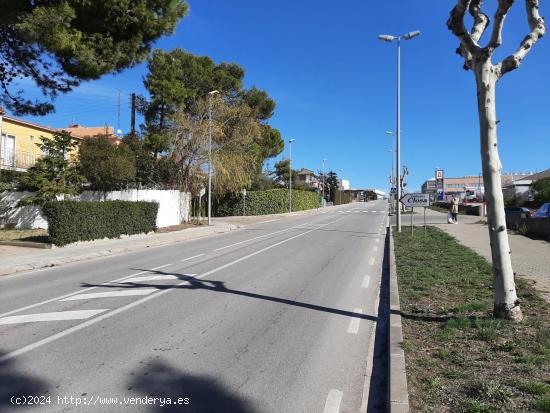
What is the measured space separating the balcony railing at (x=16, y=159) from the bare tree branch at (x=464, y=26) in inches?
1082

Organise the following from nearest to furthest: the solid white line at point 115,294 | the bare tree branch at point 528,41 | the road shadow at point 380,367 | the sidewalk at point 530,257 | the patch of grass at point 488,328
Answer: the road shadow at point 380,367
the patch of grass at point 488,328
the bare tree branch at point 528,41
the solid white line at point 115,294
the sidewalk at point 530,257

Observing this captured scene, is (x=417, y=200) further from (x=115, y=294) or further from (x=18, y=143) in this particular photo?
(x=18, y=143)

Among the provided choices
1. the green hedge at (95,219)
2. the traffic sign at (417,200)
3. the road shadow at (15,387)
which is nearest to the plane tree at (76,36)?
the green hedge at (95,219)

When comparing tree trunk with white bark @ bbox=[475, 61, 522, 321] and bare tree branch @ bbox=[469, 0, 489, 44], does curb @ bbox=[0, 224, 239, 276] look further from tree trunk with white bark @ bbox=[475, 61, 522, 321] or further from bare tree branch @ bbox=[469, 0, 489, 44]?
bare tree branch @ bbox=[469, 0, 489, 44]

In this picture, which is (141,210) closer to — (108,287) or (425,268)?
(108,287)

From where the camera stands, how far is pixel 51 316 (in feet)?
23.0

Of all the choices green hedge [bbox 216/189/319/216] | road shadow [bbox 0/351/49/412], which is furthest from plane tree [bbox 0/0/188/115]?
green hedge [bbox 216/189/319/216]

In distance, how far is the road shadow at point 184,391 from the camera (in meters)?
3.88

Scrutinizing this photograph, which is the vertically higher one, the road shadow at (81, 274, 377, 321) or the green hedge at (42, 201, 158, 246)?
the green hedge at (42, 201, 158, 246)

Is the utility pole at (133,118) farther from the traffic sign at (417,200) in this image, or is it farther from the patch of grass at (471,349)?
the patch of grass at (471,349)

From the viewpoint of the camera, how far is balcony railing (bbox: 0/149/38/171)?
2774 centimetres

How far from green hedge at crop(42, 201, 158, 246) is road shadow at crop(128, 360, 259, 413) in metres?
13.5

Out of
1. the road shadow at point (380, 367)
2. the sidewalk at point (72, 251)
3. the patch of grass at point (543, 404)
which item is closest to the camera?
the patch of grass at point (543, 404)

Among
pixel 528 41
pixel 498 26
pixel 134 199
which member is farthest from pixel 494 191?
pixel 134 199
